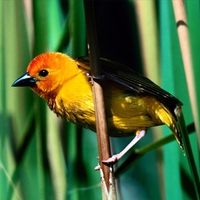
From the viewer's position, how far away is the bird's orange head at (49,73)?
2.94ft

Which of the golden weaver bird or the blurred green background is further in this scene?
the blurred green background

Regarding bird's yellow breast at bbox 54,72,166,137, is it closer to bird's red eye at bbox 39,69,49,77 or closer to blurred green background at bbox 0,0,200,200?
bird's red eye at bbox 39,69,49,77

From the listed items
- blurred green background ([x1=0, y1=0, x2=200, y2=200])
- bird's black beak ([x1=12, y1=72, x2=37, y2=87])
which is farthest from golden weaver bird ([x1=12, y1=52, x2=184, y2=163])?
blurred green background ([x1=0, y1=0, x2=200, y2=200])

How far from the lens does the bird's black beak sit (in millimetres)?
881

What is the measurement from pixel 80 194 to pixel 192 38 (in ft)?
1.71

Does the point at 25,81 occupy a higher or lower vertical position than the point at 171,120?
higher

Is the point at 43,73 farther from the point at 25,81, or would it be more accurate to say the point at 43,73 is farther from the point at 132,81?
the point at 132,81

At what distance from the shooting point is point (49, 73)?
2.99ft

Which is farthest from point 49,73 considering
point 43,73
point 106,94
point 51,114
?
point 51,114

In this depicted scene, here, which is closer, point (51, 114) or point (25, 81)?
point (25, 81)

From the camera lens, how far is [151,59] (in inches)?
46.6

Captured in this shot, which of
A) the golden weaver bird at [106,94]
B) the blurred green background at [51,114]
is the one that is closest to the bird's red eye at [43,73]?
the golden weaver bird at [106,94]

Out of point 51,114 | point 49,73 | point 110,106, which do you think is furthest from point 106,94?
point 51,114

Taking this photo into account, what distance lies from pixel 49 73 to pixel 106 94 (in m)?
0.13
